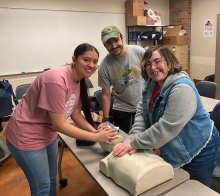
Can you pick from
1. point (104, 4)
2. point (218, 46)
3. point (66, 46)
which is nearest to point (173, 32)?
point (218, 46)

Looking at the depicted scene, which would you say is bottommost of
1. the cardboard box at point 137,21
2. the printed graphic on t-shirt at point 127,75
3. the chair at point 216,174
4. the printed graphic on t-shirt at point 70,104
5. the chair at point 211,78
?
the chair at point 216,174

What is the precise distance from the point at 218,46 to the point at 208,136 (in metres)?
3.56

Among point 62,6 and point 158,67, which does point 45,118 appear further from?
point 62,6

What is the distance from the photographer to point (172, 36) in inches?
207

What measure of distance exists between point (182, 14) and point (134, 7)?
160cm

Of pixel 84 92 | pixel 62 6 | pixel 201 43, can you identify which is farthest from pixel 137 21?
pixel 84 92

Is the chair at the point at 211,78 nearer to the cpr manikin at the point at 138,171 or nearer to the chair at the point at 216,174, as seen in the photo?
the chair at the point at 216,174

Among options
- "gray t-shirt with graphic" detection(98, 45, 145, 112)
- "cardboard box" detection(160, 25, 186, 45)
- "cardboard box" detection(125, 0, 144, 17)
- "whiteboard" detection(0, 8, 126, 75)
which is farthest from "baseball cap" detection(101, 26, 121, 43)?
"cardboard box" detection(160, 25, 186, 45)

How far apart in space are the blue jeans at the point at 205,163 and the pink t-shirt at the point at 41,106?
0.77m

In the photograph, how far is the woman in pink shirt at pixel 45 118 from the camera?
104 cm

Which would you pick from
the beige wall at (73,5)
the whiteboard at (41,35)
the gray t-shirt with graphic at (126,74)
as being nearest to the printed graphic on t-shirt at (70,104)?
the gray t-shirt with graphic at (126,74)

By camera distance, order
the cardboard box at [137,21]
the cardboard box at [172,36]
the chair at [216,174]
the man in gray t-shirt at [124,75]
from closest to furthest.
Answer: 1. the chair at [216,174]
2. the man in gray t-shirt at [124,75]
3. the cardboard box at [137,21]
4. the cardboard box at [172,36]

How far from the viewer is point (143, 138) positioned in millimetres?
1063

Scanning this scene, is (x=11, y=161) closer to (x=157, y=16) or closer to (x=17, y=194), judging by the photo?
(x=17, y=194)
